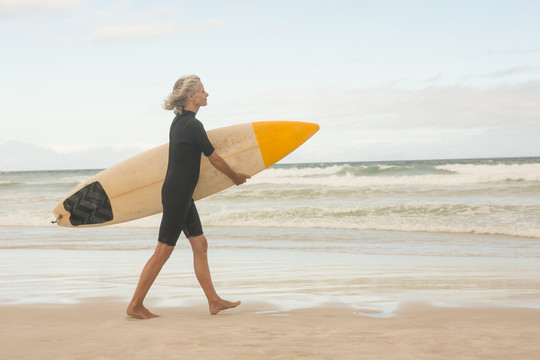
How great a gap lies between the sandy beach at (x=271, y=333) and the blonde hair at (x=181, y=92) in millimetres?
1298

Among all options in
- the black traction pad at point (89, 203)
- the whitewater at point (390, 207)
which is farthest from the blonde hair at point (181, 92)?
the whitewater at point (390, 207)

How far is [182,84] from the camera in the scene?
3.64 m

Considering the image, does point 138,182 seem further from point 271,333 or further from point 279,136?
point 271,333

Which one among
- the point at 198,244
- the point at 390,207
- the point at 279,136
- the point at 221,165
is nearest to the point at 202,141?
the point at 221,165

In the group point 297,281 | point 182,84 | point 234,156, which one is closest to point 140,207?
point 234,156

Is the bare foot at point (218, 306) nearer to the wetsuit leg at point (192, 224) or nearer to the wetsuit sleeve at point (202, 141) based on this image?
the wetsuit leg at point (192, 224)

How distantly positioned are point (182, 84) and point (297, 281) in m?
2.10

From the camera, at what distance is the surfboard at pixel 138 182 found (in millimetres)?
4324

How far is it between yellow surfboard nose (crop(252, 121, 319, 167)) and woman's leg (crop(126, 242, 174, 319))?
1.23 m

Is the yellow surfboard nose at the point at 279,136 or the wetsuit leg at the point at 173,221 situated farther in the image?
the yellow surfboard nose at the point at 279,136

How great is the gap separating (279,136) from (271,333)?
1.90m

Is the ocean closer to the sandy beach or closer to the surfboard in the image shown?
the sandy beach

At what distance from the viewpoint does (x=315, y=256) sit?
22.0ft

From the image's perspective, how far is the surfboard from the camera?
4.32 metres
